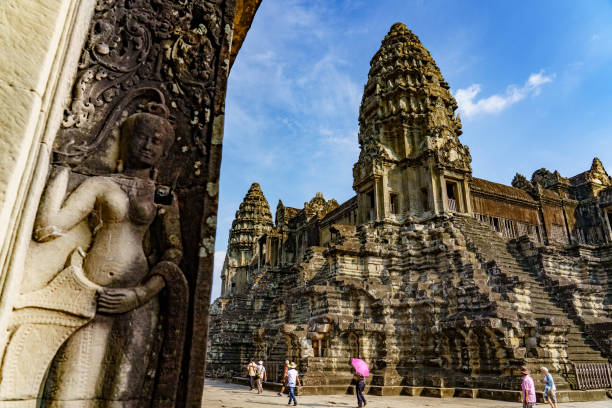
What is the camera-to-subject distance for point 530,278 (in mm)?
18609

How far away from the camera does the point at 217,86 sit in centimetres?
358

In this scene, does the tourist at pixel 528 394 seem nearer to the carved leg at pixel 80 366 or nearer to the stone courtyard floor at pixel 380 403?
the stone courtyard floor at pixel 380 403

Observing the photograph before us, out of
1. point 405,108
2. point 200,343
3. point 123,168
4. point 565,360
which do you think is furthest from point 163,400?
point 405,108

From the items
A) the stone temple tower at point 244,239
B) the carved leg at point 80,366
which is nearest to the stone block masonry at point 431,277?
the carved leg at point 80,366

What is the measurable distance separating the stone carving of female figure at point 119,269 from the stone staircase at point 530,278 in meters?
14.6

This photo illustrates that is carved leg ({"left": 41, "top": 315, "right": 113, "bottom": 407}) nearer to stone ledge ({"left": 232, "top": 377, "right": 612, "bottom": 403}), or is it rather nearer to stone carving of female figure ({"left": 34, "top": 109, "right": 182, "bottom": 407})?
stone carving of female figure ({"left": 34, "top": 109, "right": 182, "bottom": 407})

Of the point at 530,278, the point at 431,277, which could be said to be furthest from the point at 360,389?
the point at 530,278

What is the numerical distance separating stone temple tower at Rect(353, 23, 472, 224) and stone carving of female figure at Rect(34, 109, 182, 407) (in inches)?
715

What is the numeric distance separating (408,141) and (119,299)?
21.5 meters

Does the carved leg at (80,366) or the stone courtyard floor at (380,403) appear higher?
the carved leg at (80,366)

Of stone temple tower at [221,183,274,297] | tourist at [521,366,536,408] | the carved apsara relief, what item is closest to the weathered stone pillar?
the carved apsara relief

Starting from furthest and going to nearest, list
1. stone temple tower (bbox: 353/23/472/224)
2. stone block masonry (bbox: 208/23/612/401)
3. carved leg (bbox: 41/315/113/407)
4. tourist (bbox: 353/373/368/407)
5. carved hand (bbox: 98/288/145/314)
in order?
stone temple tower (bbox: 353/23/472/224)
stone block masonry (bbox: 208/23/612/401)
tourist (bbox: 353/373/368/407)
carved hand (bbox: 98/288/145/314)
carved leg (bbox: 41/315/113/407)

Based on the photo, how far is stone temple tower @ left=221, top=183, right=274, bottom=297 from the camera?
4278 cm

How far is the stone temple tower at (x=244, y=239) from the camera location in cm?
4278
